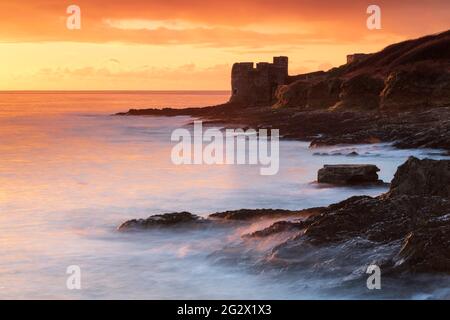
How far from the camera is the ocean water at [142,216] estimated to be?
319 inches

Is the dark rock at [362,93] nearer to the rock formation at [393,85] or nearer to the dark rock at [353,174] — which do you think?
the rock formation at [393,85]

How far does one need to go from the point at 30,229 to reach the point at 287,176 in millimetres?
8138

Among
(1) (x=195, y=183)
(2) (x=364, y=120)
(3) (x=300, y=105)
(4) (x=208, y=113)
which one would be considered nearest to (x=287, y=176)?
(1) (x=195, y=183)

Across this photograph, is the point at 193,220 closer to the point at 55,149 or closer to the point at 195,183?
the point at 195,183

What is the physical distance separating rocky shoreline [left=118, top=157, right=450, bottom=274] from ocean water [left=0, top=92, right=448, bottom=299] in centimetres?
37

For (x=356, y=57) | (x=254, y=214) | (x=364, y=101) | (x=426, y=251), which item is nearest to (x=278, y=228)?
(x=254, y=214)

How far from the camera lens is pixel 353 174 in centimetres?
1401

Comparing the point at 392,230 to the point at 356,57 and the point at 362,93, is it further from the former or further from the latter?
the point at 356,57

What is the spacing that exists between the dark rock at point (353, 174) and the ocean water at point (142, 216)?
12.2 inches

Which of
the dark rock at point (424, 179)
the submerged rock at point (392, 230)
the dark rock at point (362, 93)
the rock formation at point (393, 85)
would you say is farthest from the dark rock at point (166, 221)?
the dark rock at point (362, 93)

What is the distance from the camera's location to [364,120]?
31.8 m

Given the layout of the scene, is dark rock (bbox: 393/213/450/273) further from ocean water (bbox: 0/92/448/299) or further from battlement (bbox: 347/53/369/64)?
A: battlement (bbox: 347/53/369/64)

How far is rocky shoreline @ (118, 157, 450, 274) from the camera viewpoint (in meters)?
7.42

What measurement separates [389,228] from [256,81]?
163 ft
